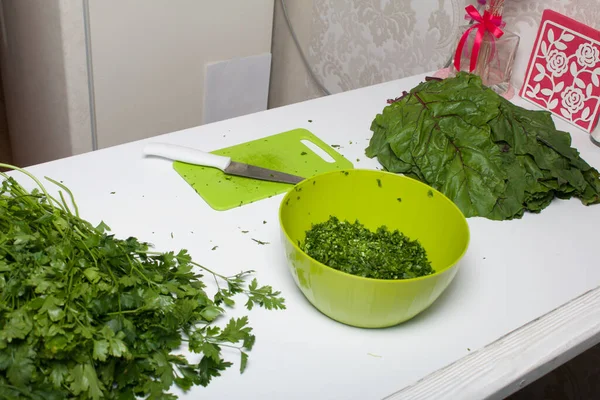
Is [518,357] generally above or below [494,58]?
below

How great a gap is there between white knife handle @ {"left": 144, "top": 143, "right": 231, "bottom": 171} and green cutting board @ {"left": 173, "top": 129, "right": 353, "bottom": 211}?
15 millimetres

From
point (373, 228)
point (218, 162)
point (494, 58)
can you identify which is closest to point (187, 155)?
point (218, 162)

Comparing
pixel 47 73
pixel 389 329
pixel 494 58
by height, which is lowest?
pixel 47 73

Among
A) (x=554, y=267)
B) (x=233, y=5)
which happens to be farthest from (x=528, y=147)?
(x=233, y=5)

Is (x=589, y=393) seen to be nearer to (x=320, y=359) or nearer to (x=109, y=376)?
(x=320, y=359)

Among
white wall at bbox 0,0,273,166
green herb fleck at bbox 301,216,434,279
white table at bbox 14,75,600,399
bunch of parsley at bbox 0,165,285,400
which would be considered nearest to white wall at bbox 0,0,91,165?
white wall at bbox 0,0,273,166

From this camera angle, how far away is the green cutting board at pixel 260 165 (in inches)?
39.9

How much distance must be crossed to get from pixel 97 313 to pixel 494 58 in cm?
101

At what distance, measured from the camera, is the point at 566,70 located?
1.27 meters

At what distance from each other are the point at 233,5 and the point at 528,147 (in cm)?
113

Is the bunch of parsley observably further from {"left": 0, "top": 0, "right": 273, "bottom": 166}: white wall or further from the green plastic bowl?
{"left": 0, "top": 0, "right": 273, "bottom": 166}: white wall

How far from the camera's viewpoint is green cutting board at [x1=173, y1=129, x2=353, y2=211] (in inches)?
39.9

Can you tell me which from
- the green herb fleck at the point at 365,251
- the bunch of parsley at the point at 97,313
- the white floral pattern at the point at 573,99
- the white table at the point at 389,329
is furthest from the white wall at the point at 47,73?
the white floral pattern at the point at 573,99

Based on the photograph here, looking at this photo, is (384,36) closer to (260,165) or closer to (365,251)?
(260,165)
